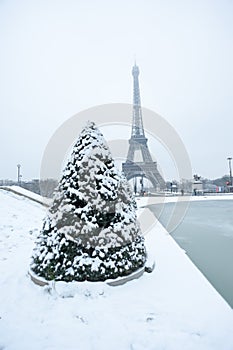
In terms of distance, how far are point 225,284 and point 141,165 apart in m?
34.6

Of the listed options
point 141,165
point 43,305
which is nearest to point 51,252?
point 43,305

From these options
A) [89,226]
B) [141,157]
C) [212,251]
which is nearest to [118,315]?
[89,226]

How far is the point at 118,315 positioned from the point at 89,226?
3.64 feet

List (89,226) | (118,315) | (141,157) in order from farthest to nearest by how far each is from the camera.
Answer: (141,157), (89,226), (118,315)

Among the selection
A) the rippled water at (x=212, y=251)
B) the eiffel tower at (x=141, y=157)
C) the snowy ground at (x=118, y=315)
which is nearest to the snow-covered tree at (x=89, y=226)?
the snowy ground at (x=118, y=315)

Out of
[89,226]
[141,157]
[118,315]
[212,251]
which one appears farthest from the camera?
[141,157]

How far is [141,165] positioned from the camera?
123 feet

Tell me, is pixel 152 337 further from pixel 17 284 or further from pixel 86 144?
pixel 86 144

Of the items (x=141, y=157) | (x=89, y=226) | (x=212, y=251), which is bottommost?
(x=212, y=251)

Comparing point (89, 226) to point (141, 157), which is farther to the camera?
point (141, 157)

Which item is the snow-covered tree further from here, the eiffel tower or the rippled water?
the eiffel tower

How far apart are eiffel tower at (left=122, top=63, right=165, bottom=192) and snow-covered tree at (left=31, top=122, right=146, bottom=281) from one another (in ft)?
109

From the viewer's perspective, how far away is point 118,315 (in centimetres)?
233

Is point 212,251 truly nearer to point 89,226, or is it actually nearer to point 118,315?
point 118,315
